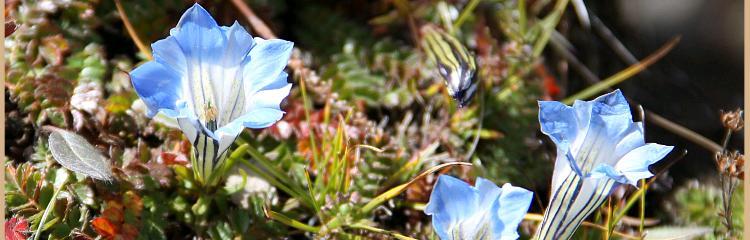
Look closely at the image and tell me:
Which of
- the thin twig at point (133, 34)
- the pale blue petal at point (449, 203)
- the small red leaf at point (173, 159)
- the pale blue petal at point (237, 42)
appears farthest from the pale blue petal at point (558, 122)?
the thin twig at point (133, 34)

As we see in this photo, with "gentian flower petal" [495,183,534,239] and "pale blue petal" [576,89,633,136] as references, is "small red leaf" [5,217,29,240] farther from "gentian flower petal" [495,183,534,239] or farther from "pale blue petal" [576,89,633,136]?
"pale blue petal" [576,89,633,136]

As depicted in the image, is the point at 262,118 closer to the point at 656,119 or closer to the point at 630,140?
the point at 630,140

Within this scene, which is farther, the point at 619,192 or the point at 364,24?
the point at 364,24

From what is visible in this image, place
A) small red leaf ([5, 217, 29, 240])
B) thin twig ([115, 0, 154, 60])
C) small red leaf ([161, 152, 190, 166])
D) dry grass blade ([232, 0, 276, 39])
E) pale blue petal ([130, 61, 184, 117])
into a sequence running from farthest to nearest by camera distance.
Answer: dry grass blade ([232, 0, 276, 39])
thin twig ([115, 0, 154, 60])
small red leaf ([161, 152, 190, 166])
small red leaf ([5, 217, 29, 240])
pale blue petal ([130, 61, 184, 117])

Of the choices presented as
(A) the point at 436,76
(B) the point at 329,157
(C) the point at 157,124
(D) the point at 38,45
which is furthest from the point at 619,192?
(D) the point at 38,45

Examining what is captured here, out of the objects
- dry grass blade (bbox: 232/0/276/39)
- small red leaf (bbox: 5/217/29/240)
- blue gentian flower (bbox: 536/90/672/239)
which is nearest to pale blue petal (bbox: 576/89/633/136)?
blue gentian flower (bbox: 536/90/672/239)

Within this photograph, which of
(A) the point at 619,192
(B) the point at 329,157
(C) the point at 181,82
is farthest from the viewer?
(A) the point at 619,192

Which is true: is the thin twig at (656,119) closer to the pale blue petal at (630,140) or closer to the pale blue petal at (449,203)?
the pale blue petal at (630,140)

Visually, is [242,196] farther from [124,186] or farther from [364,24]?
[364,24]
